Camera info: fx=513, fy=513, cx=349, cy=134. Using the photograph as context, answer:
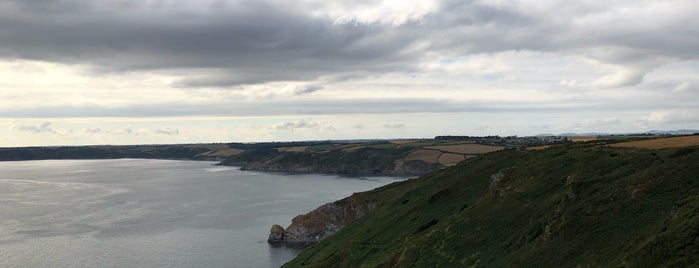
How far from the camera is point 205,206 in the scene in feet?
522

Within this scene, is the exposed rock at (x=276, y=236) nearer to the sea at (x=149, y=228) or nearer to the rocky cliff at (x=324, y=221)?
the rocky cliff at (x=324, y=221)

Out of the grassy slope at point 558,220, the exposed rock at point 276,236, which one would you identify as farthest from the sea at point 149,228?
the grassy slope at point 558,220

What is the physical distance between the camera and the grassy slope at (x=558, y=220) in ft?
91.6

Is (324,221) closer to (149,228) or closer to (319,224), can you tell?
(319,224)

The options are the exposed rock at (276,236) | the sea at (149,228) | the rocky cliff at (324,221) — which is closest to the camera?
the sea at (149,228)

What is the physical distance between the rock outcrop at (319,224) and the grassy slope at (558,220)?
114 feet

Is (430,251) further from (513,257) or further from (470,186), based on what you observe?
(470,186)

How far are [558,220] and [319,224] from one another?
7432 cm

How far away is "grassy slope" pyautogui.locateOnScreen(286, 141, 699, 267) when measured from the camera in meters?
27.9

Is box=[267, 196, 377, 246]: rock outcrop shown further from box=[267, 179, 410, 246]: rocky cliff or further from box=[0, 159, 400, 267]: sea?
box=[0, 159, 400, 267]: sea

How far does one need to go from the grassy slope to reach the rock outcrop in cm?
3482

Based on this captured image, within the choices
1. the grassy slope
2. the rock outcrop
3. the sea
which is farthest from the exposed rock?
the grassy slope

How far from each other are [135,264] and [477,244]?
220 feet

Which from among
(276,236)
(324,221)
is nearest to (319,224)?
(324,221)
